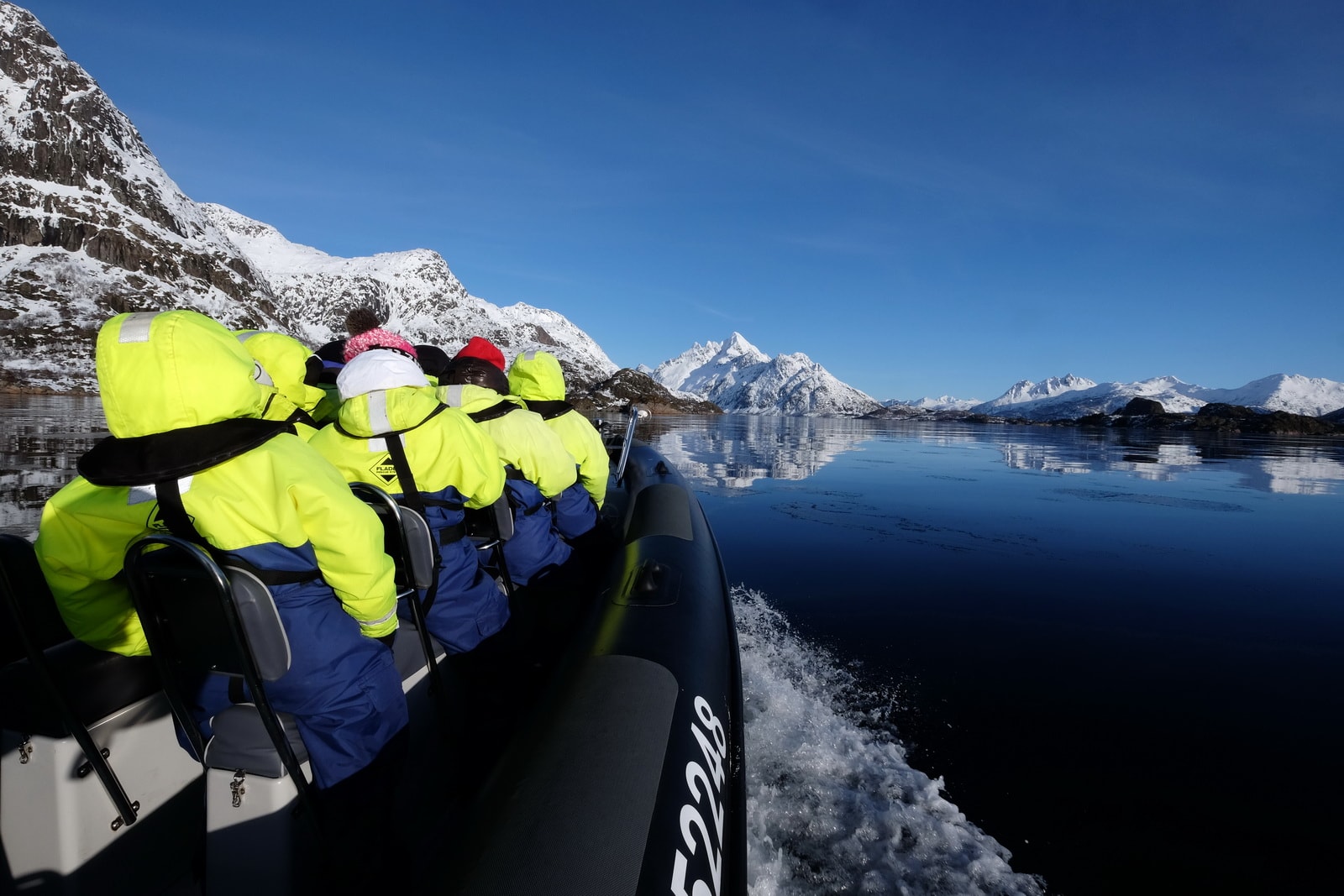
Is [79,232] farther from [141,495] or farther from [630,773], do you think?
[630,773]

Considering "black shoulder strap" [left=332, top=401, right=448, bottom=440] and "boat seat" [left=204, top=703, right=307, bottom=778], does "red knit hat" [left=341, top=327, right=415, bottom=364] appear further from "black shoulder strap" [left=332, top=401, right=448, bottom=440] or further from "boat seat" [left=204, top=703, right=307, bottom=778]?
"boat seat" [left=204, top=703, right=307, bottom=778]

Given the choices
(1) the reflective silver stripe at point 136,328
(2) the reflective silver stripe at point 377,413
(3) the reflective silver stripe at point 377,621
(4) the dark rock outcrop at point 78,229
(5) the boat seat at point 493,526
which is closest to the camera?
(1) the reflective silver stripe at point 136,328

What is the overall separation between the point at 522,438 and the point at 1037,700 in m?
3.95

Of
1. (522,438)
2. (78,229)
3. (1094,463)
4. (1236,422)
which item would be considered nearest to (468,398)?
(522,438)

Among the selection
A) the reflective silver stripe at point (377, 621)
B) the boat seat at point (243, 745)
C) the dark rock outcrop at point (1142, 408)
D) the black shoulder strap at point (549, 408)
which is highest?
the dark rock outcrop at point (1142, 408)

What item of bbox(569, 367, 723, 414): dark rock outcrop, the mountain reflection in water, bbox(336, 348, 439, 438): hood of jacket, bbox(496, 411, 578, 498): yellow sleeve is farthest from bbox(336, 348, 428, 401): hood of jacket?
bbox(569, 367, 723, 414): dark rock outcrop

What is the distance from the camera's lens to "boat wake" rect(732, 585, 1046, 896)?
8.53 ft

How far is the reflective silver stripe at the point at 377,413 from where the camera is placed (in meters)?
2.57

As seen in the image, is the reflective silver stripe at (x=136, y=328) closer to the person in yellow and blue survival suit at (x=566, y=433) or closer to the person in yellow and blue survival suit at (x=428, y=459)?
the person in yellow and blue survival suit at (x=428, y=459)

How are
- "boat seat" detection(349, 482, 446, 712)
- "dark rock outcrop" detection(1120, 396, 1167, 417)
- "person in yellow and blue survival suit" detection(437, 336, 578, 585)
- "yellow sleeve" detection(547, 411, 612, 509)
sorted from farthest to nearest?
"dark rock outcrop" detection(1120, 396, 1167, 417) < "yellow sleeve" detection(547, 411, 612, 509) < "person in yellow and blue survival suit" detection(437, 336, 578, 585) < "boat seat" detection(349, 482, 446, 712)

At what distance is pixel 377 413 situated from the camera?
258cm

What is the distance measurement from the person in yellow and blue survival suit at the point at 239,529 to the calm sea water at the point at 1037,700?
1830mm

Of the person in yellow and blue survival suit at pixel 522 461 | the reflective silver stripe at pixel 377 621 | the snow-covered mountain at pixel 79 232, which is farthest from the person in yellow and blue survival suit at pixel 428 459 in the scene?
the snow-covered mountain at pixel 79 232

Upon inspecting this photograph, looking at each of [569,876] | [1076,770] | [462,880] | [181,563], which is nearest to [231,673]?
[181,563]
